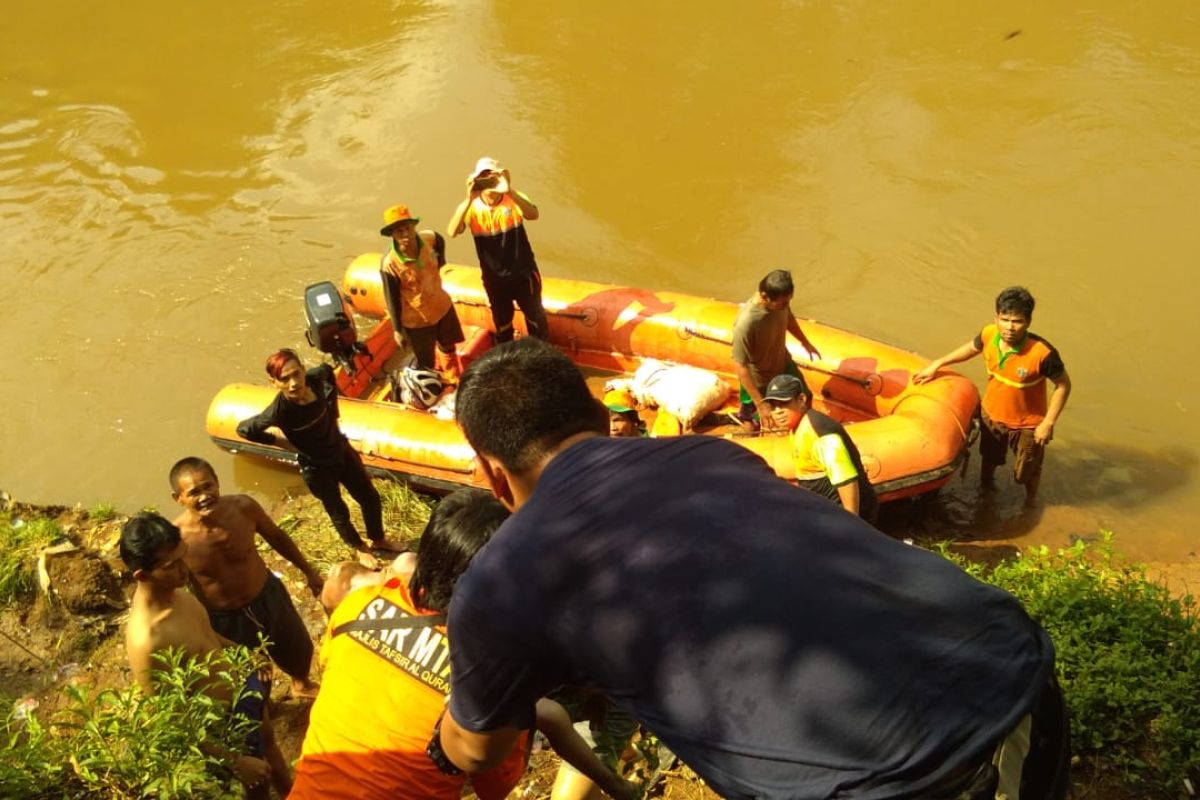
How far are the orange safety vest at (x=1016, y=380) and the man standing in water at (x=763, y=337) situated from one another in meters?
1.13

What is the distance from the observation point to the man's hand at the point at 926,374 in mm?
5629

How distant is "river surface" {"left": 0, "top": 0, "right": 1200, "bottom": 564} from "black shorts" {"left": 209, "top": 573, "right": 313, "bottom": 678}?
8.69 feet

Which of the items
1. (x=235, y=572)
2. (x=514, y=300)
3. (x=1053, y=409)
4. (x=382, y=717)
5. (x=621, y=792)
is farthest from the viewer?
(x=514, y=300)

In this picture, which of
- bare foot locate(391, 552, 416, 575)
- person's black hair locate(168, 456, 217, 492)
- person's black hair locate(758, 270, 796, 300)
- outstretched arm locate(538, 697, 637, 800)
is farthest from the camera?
person's black hair locate(758, 270, 796, 300)

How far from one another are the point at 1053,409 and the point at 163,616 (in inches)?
180

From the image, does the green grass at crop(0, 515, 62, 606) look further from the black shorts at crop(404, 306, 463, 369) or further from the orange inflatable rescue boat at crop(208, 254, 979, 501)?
the black shorts at crop(404, 306, 463, 369)

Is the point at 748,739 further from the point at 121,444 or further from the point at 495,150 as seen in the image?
the point at 495,150

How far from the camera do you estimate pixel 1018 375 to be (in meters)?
5.10

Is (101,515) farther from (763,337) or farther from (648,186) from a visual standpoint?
(648,186)

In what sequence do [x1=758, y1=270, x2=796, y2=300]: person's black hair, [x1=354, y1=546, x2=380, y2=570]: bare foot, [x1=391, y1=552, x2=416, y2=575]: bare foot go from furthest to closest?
[x1=354, y1=546, x2=380, y2=570]: bare foot < [x1=758, y1=270, x2=796, y2=300]: person's black hair < [x1=391, y1=552, x2=416, y2=575]: bare foot

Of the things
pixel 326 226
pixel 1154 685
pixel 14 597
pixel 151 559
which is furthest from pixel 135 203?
pixel 1154 685

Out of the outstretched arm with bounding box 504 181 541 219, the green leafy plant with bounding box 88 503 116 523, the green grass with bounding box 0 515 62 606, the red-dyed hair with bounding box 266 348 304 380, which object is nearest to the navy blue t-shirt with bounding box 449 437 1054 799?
the red-dyed hair with bounding box 266 348 304 380

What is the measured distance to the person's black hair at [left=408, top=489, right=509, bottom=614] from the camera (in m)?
2.18

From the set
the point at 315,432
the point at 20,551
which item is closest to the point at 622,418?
the point at 315,432
